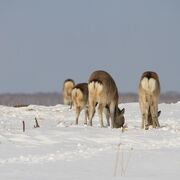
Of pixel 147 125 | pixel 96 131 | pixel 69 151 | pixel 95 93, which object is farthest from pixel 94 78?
pixel 69 151

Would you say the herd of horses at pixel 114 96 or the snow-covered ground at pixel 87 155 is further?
the herd of horses at pixel 114 96

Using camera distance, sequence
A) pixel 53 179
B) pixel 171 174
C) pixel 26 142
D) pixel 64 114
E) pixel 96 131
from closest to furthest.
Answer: pixel 53 179
pixel 171 174
pixel 26 142
pixel 96 131
pixel 64 114

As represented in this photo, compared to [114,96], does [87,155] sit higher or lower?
lower

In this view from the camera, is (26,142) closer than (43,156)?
No

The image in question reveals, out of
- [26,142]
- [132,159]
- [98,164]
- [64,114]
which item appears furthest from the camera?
[64,114]

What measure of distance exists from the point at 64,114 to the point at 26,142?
53.9 feet

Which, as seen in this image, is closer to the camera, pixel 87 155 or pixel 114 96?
pixel 87 155

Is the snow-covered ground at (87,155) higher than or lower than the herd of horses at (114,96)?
lower

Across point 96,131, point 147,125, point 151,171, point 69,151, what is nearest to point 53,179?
point 151,171

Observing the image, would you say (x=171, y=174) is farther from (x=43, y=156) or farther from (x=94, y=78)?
(x=94, y=78)

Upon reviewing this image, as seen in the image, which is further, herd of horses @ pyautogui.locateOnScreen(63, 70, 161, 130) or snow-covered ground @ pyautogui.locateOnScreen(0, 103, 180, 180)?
herd of horses @ pyautogui.locateOnScreen(63, 70, 161, 130)

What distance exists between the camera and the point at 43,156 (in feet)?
29.9

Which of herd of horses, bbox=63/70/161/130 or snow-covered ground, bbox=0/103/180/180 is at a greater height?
herd of horses, bbox=63/70/161/130

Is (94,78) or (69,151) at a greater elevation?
(94,78)
